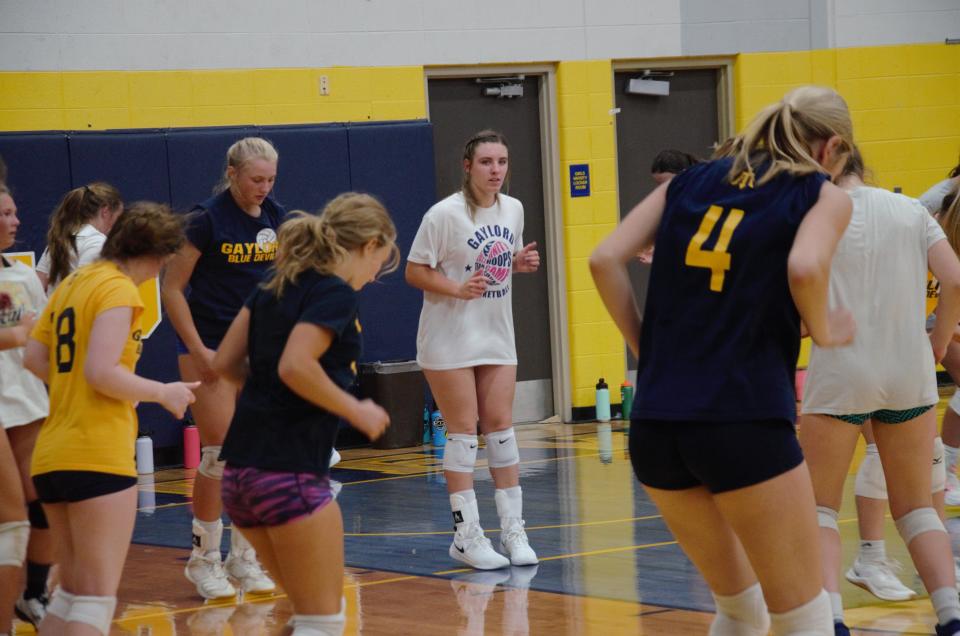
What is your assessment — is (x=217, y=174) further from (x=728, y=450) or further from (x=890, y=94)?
(x=728, y=450)

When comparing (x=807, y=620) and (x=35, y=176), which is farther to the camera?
(x=35, y=176)

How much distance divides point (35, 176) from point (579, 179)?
172 inches

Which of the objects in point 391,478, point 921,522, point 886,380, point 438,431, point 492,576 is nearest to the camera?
point 886,380

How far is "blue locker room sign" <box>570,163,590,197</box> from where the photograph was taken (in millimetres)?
11781

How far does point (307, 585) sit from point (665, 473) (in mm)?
943

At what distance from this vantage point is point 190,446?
34.1ft

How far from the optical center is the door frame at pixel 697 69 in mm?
11961

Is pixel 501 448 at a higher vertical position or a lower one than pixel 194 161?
lower

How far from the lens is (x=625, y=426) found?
11.5 meters

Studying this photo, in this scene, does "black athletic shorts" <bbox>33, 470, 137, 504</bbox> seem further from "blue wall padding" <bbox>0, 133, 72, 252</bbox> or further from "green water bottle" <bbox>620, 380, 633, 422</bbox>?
"green water bottle" <bbox>620, 380, 633, 422</bbox>

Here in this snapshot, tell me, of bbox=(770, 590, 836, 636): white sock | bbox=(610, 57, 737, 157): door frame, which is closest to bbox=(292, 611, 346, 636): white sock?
bbox=(770, 590, 836, 636): white sock

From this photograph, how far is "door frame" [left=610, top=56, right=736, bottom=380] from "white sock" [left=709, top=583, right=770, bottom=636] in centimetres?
879

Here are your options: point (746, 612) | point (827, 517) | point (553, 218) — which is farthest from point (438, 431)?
point (746, 612)

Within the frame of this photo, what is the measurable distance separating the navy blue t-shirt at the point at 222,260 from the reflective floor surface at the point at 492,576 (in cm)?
116
